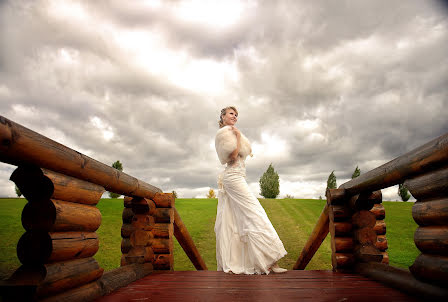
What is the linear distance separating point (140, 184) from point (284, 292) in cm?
212

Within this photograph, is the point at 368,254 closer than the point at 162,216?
Yes

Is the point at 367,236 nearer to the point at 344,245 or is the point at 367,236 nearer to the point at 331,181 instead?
the point at 344,245

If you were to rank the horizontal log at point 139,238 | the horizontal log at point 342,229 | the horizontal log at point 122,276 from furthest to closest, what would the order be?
the horizontal log at point 342,229, the horizontal log at point 139,238, the horizontal log at point 122,276

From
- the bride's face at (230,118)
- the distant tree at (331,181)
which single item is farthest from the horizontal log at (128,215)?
the distant tree at (331,181)

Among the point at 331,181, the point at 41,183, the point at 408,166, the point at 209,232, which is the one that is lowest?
the point at 209,232

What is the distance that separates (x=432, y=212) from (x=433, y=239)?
0.20 metres

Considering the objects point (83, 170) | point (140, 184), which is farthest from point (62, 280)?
point (140, 184)

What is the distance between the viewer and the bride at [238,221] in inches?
173

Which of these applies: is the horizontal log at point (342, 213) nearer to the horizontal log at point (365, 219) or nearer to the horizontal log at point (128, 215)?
the horizontal log at point (365, 219)

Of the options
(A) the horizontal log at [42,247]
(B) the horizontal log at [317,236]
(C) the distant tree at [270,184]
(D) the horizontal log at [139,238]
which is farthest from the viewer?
(C) the distant tree at [270,184]

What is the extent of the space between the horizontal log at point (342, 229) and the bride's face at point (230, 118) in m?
2.47

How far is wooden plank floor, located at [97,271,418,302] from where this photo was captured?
264 centimetres

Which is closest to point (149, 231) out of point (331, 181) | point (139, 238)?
point (139, 238)

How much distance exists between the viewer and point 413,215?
2562 millimetres
